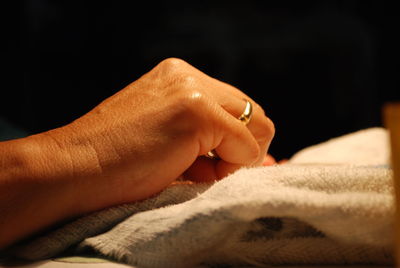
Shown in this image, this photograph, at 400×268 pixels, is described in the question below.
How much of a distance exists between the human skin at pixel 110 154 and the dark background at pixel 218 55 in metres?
Result: 1.35

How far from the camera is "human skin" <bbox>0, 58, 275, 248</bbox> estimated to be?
0.46m

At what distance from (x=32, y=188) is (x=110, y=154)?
3.9 inches

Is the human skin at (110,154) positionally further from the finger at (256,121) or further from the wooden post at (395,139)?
the wooden post at (395,139)

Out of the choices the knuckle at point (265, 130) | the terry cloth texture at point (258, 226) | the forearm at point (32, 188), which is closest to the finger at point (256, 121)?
the knuckle at point (265, 130)

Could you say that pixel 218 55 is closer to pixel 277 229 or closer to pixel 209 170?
pixel 209 170

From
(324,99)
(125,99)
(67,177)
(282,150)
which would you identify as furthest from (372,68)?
(67,177)

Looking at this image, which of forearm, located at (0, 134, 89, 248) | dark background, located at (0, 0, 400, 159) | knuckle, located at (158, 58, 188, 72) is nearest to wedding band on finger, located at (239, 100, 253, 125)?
knuckle, located at (158, 58, 188, 72)

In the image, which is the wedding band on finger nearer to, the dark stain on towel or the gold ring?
the gold ring

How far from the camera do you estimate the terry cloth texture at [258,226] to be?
14.6 inches

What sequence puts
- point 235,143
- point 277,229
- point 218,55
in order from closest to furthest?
point 277,229 < point 235,143 < point 218,55

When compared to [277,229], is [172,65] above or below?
above

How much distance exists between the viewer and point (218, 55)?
189cm

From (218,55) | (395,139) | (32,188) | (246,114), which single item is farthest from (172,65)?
(218,55)

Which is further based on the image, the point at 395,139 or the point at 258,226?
the point at 258,226
